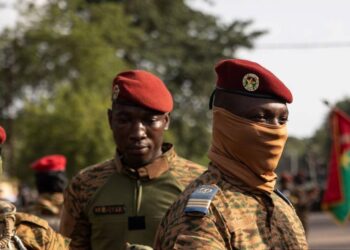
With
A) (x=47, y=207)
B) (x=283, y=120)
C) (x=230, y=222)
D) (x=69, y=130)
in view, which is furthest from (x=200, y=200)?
(x=69, y=130)

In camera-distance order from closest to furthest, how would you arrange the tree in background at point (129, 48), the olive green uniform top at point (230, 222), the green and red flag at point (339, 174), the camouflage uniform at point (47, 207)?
the olive green uniform top at point (230, 222) < the camouflage uniform at point (47, 207) < the green and red flag at point (339, 174) < the tree in background at point (129, 48)

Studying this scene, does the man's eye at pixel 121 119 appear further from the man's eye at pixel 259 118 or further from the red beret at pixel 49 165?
the red beret at pixel 49 165

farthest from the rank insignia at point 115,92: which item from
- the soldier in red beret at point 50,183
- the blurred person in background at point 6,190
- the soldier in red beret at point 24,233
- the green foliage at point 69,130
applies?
the green foliage at point 69,130

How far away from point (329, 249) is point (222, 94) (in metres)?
19.0

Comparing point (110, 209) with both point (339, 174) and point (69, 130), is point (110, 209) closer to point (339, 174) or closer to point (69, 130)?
point (339, 174)

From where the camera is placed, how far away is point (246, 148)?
148 inches

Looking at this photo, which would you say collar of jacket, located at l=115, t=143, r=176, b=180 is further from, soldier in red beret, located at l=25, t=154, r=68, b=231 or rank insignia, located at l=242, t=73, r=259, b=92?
soldier in red beret, located at l=25, t=154, r=68, b=231

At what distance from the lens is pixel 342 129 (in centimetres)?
1342

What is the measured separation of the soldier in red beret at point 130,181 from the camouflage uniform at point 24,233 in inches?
53.1

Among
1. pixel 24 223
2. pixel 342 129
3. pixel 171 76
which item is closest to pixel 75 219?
pixel 24 223

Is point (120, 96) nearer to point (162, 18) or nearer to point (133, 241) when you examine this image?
point (133, 241)

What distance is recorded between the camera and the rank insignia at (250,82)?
384cm

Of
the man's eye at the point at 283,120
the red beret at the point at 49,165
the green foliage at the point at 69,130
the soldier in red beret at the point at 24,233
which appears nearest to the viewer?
the man's eye at the point at 283,120

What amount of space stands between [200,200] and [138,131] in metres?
2.01
